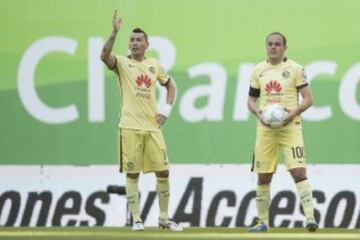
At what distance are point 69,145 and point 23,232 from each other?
2.41 metres

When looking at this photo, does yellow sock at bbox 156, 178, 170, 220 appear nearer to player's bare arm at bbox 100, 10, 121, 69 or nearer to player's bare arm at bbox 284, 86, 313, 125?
player's bare arm at bbox 100, 10, 121, 69

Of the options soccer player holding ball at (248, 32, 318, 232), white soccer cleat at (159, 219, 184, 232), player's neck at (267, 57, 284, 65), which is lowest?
white soccer cleat at (159, 219, 184, 232)

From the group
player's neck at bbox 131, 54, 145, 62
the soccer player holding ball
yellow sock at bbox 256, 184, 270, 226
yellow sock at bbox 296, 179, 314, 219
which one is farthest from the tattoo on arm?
yellow sock at bbox 296, 179, 314, 219

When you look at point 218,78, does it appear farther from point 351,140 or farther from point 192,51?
point 351,140

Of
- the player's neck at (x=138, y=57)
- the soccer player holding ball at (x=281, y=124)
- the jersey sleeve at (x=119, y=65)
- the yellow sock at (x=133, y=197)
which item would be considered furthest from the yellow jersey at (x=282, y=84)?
the yellow sock at (x=133, y=197)

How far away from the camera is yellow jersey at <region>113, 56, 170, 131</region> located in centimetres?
1184

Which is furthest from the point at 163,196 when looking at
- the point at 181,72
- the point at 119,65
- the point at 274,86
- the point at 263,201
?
the point at 181,72

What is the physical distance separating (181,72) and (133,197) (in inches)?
95.0

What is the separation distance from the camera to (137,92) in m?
11.9

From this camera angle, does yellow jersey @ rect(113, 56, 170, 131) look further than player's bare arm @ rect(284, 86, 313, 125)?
Yes

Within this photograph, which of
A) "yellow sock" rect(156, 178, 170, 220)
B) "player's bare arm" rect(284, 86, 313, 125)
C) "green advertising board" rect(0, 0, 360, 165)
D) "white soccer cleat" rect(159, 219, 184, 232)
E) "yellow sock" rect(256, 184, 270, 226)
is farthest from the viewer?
"green advertising board" rect(0, 0, 360, 165)

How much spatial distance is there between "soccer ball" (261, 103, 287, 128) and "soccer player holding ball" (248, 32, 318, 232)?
2 centimetres

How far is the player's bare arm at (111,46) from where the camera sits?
1138cm

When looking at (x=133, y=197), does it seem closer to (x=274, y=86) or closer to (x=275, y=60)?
(x=274, y=86)
